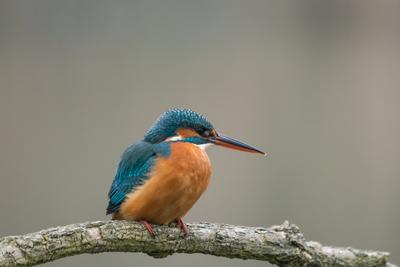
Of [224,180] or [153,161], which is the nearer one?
[153,161]

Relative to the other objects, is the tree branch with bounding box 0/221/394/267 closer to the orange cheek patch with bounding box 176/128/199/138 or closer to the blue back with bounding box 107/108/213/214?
the blue back with bounding box 107/108/213/214

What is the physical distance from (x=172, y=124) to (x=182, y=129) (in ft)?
0.16

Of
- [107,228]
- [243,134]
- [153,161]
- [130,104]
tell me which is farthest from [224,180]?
[107,228]

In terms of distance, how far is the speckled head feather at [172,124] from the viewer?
3045 millimetres

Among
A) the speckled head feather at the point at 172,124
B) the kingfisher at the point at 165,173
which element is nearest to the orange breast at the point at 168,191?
the kingfisher at the point at 165,173

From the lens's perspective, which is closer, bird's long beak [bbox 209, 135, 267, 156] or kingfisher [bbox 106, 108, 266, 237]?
kingfisher [bbox 106, 108, 266, 237]

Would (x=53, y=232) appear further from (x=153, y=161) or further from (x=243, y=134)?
(x=243, y=134)

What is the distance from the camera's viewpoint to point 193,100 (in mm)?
5254

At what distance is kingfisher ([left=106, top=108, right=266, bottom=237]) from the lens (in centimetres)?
281

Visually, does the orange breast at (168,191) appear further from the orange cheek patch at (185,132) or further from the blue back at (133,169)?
the orange cheek patch at (185,132)

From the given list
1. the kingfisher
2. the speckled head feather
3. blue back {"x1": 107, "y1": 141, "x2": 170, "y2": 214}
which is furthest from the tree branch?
the speckled head feather

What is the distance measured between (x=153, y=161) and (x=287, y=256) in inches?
24.3

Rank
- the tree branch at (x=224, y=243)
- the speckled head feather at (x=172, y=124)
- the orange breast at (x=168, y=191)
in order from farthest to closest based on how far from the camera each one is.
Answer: the speckled head feather at (x=172, y=124) < the orange breast at (x=168, y=191) < the tree branch at (x=224, y=243)

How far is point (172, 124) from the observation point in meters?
3.05
